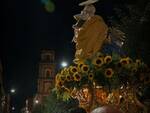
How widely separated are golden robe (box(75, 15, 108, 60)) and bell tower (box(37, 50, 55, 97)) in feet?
212

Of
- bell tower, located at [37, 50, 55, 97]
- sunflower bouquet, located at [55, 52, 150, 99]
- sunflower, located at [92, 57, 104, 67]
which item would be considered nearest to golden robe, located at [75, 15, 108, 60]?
sunflower bouquet, located at [55, 52, 150, 99]

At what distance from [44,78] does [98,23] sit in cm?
6741

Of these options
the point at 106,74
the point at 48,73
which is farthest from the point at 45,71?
the point at 106,74

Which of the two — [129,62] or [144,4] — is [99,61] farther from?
[144,4]

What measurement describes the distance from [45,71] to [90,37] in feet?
223

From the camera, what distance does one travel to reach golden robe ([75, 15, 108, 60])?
10336 millimetres

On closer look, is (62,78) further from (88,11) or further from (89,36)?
(88,11)

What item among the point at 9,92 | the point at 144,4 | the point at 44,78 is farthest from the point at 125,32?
the point at 9,92

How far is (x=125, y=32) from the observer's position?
43.0ft

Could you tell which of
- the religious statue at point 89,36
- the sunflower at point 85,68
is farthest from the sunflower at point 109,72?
the religious statue at point 89,36

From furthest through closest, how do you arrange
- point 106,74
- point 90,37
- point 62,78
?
point 90,37, point 62,78, point 106,74

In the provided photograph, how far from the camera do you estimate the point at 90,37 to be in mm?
10547

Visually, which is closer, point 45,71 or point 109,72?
point 109,72

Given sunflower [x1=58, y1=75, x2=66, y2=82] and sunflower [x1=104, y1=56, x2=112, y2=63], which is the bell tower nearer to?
sunflower [x1=58, y1=75, x2=66, y2=82]
